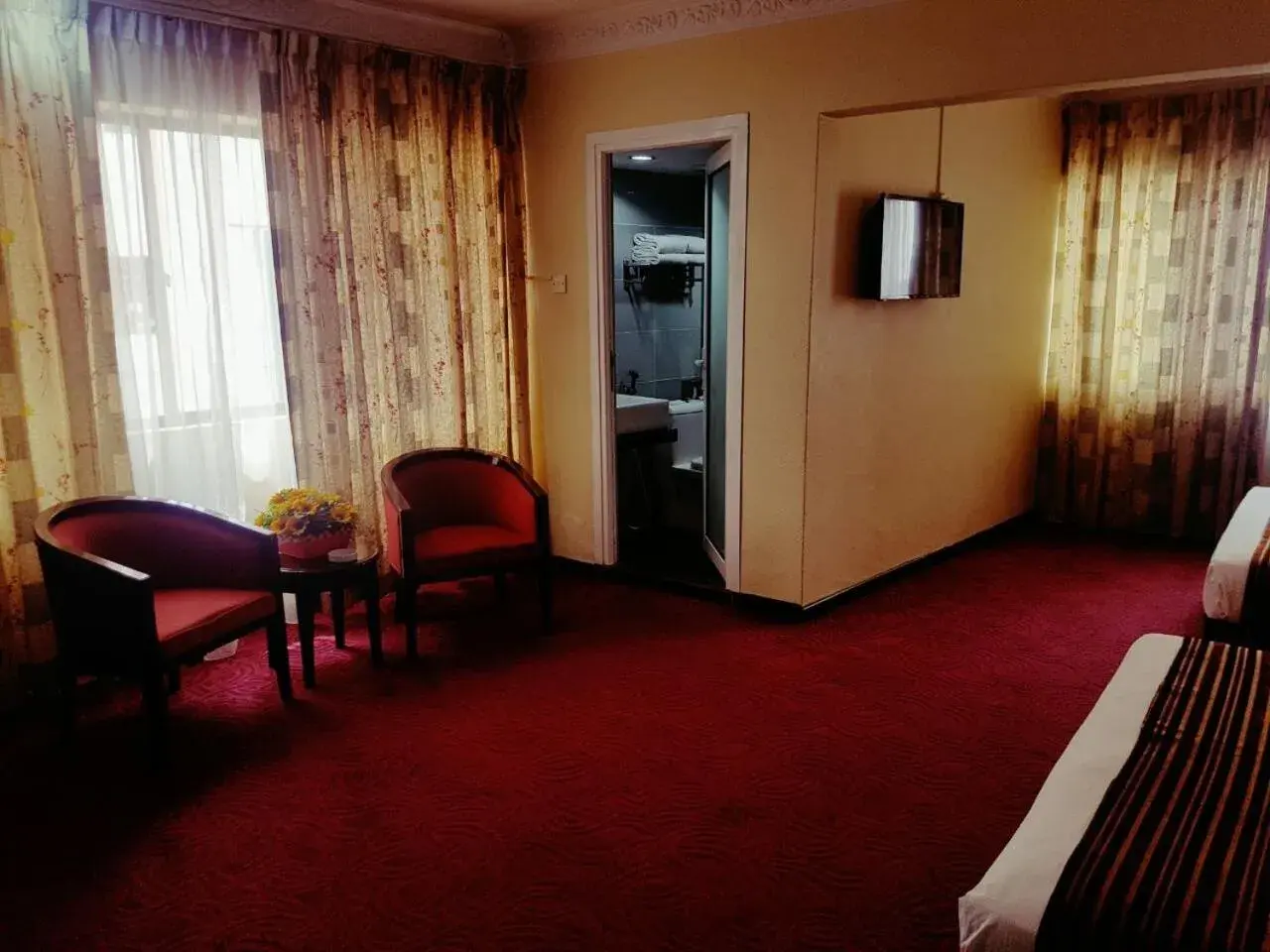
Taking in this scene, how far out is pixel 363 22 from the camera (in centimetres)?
436

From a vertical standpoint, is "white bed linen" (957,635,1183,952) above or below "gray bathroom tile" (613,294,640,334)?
below

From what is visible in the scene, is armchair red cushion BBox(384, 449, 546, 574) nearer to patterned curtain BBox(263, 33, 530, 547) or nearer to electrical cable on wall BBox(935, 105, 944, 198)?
patterned curtain BBox(263, 33, 530, 547)

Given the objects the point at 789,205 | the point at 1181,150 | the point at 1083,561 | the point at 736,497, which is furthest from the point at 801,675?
the point at 1181,150

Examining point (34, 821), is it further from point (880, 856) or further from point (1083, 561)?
point (1083, 561)

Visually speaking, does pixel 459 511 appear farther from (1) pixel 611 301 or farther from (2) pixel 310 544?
(1) pixel 611 301

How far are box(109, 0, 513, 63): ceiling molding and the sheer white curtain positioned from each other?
6 cm

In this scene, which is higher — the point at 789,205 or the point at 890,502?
the point at 789,205

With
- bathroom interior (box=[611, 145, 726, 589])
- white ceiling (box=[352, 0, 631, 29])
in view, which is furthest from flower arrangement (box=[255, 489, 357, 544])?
white ceiling (box=[352, 0, 631, 29])

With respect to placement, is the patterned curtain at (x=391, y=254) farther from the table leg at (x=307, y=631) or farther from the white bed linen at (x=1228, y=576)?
the white bed linen at (x=1228, y=576)

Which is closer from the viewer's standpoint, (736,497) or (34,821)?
(34,821)

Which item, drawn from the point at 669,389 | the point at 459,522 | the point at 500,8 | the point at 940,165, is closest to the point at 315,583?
the point at 459,522

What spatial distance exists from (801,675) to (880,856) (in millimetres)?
1226

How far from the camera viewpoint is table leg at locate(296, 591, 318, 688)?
376 cm

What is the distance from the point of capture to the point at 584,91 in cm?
480
